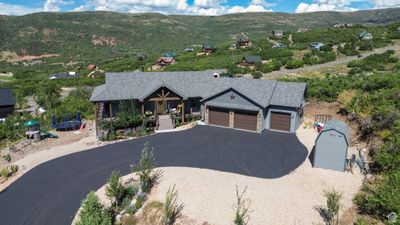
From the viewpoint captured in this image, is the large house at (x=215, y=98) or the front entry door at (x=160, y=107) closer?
the large house at (x=215, y=98)

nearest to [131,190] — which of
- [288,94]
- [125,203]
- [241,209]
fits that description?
[125,203]

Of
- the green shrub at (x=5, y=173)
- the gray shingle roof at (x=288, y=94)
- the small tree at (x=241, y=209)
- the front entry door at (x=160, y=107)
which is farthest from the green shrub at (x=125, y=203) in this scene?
the gray shingle roof at (x=288, y=94)

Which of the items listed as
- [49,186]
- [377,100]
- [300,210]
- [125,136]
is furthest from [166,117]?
[377,100]

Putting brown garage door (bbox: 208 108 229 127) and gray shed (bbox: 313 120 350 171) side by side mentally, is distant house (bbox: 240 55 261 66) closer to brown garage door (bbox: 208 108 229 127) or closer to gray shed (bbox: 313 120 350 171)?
brown garage door (bbox: 208 108 229 127)

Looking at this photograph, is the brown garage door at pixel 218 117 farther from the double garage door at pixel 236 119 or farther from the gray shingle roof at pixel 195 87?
the gray shingle roof at pixel 195 87

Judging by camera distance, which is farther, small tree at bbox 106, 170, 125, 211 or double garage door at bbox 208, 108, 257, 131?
double garage door at bbox 208, 108, 257, 131

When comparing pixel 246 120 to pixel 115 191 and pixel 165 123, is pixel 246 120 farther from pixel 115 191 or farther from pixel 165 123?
pixel 115 191

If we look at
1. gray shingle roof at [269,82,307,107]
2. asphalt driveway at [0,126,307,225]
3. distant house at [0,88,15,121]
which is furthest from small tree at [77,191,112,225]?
distant house at [0,88,15,121]

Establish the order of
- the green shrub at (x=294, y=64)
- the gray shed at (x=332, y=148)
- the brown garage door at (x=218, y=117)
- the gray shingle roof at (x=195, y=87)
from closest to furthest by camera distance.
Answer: the gray shed at (x=332, y=148) < the gray shingle roof at (x=195, y=87) < the brown garage door at (x=218, y=117) < the green shrub at (x=294, y=64)
